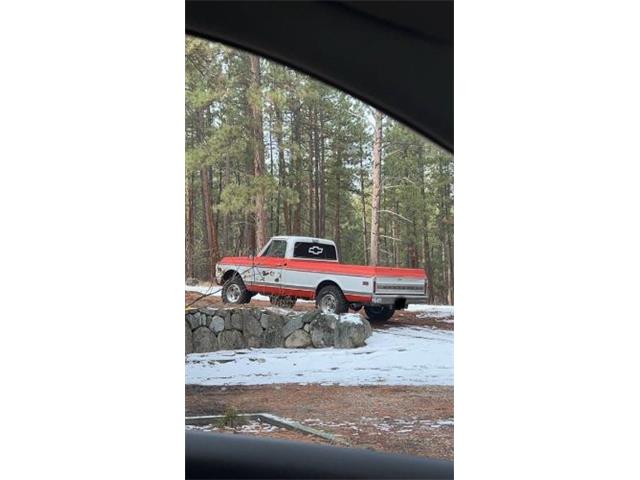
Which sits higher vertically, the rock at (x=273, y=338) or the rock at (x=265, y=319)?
the rock at (x=265, y=319)

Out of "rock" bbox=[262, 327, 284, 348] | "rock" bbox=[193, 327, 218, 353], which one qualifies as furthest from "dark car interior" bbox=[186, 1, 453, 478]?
"rock" bbox=[193, 327, 218, 353]

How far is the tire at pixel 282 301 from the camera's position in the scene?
5426 millimetres

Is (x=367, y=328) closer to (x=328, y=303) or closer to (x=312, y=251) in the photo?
(x=328, y=303)

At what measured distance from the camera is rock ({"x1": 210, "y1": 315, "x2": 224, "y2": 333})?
17.9 feet

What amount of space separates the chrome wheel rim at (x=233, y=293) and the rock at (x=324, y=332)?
21.3 inches

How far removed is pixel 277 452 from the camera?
0.92 metres

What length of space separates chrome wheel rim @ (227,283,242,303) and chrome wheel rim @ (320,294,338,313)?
560 mm

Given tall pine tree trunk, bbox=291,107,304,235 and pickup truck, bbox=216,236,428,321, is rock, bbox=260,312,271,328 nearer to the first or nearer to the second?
pickup truck, bbox=216,236,428,321

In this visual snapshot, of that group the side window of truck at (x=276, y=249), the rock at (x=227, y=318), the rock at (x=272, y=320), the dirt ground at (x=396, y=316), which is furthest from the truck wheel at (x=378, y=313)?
the rock at (x=227, y=318)

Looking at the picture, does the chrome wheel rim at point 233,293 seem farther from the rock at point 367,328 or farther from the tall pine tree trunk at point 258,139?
the rock at point 367,328

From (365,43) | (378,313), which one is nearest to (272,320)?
(378,313)

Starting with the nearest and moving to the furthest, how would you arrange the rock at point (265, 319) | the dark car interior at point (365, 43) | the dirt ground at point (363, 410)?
the dark car interior at point (365, 43) → the dirt ground at point (363, 410) → the rock at point (265, 319)

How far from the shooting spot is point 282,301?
5.43 m
